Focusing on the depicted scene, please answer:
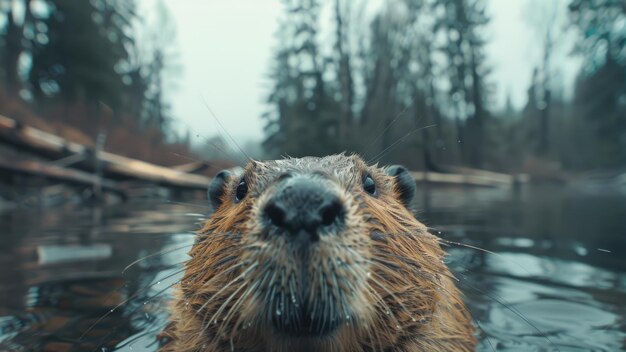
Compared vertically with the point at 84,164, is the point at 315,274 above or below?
below

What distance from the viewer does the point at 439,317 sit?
1.72m

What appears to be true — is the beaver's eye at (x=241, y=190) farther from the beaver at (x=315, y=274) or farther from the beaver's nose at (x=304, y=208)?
the beaver's nose at (x=304, y=208)

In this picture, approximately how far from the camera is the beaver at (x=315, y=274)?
1.15 m

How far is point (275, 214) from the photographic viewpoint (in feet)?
3.75

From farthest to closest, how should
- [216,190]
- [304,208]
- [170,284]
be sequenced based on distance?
[170,284] → [216,190] → [304,208]

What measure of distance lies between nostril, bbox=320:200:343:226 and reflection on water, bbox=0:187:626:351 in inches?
26.6

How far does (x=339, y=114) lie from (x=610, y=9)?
13.0 m

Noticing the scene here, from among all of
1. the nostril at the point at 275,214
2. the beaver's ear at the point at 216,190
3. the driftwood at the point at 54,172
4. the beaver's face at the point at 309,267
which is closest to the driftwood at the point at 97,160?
the driftwood at the point at 54,172

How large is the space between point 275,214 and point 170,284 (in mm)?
1744

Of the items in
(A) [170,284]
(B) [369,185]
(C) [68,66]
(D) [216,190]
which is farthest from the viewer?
(C) [68,66]

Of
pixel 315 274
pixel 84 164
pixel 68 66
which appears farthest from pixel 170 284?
pixel 68 66

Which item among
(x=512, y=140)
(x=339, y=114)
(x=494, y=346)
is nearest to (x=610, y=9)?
(x=512, y=140)

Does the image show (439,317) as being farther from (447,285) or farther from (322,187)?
(322,187)

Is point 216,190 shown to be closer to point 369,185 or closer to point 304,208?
point 369,185
